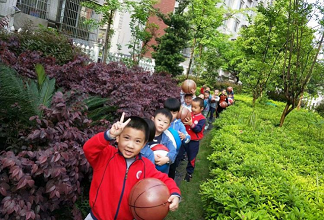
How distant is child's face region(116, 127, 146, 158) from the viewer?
7.35 ft

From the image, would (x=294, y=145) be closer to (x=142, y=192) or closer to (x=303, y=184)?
(x=303, y=184)

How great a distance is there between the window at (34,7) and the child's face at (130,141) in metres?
12.6

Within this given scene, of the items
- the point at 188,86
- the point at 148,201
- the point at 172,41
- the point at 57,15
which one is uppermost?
the point at 57,15

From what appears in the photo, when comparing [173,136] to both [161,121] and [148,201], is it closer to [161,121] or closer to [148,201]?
[161,121]

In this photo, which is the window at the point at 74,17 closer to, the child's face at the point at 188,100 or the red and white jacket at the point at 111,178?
the child's face at the point at 188,100

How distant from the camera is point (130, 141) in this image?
7.41ft

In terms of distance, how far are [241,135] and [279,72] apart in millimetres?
8020

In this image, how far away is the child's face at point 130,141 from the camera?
224cm

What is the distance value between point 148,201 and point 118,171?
331 mm

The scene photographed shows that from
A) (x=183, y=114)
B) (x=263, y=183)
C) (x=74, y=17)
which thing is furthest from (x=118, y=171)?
(x=74, y=17)

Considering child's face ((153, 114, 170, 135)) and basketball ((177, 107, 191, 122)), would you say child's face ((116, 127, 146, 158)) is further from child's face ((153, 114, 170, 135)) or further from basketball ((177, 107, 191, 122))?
basketball ((177, 107, 191, 122))

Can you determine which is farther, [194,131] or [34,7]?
[34,7]

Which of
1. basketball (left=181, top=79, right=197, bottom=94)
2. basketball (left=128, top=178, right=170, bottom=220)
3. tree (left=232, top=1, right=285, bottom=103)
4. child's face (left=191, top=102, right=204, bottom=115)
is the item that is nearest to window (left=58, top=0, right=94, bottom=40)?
tree (left=232, top=1, right=285, bottom=103)

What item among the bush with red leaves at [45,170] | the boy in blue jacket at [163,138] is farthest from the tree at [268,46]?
the bush with red leaves at [45,170]
